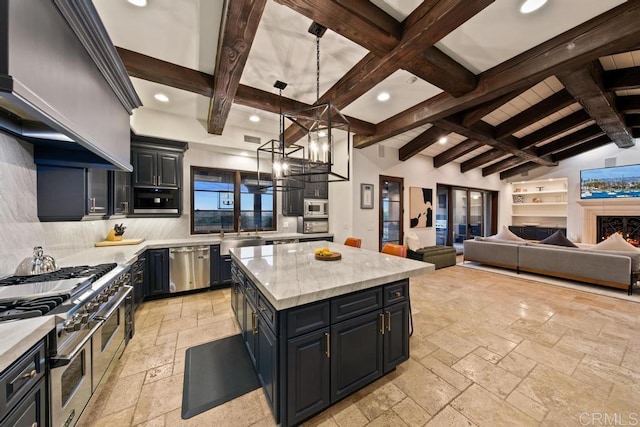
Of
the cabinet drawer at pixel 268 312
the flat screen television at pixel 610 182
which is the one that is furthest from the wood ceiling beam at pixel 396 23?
the flat screen television at pixel 610 182

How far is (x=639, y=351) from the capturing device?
233 centimetres

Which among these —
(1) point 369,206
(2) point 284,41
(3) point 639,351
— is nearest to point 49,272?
(2) point 284,41

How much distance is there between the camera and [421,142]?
546cm

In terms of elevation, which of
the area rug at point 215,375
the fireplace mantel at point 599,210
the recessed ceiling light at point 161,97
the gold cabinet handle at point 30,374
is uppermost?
the recessed ceiling light at point 161,97

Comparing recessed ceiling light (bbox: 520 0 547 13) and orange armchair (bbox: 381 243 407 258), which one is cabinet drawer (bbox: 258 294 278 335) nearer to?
orange armchair (bbox: 381 243 407 258)

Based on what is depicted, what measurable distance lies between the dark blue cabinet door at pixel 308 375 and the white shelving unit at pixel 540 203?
10463 mm

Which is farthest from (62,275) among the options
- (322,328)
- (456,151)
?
(456,151)

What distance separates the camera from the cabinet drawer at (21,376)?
2.85 ft

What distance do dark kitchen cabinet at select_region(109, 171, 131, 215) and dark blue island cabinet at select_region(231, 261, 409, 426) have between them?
2.48 metres

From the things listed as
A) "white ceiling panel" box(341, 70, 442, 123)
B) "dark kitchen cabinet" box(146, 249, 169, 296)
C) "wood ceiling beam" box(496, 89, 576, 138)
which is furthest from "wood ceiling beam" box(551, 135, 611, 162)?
"dark kitchen cabinet" box(146, 249, 169, 296)

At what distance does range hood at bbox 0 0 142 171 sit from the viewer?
38.9 inches

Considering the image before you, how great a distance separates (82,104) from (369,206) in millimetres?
4703

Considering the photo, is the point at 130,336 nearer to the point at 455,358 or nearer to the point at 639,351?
the point at 455,358

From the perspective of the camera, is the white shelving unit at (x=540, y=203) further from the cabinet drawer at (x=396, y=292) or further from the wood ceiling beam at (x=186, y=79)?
the wood ceiling beam at (x=186, y=79)
